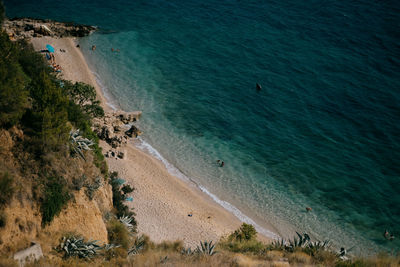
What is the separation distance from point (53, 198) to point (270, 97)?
36110mm

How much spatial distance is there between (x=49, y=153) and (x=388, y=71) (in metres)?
51.3

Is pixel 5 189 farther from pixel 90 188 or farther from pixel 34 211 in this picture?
pixel 90 188

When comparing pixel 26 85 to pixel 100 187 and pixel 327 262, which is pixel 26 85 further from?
pixel 327 262

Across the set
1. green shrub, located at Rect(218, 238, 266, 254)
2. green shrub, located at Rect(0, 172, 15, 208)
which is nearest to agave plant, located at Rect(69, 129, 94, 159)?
green shrub, located at Rect(0, 172, 15, 208)

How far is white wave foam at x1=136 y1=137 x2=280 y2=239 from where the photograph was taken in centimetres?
3023

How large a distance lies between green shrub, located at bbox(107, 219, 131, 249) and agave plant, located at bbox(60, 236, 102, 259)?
303 cm

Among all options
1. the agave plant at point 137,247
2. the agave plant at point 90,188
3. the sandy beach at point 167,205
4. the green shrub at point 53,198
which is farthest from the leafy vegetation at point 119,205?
the green shrub at point 53,198

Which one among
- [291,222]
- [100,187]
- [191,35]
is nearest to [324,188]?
[291,222]

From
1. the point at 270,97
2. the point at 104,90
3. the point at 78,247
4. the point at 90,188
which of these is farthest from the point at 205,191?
the point at 104,90

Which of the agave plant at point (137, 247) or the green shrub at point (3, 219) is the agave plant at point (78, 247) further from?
the green shrub at point (3, 219)

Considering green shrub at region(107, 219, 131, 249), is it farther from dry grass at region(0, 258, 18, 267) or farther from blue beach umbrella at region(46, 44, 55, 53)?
blue beach umbrella at region(46, 44, 55, 53)

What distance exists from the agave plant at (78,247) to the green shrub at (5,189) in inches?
129

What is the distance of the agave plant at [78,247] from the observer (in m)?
15.7

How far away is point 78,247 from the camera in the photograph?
1599 centimetres
